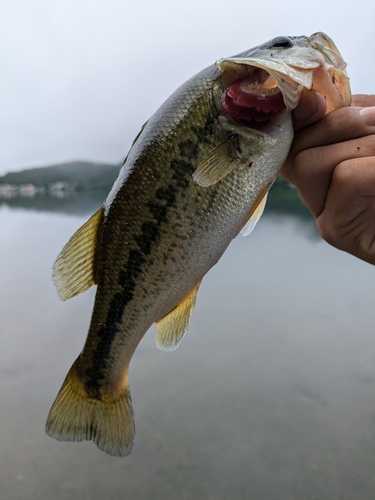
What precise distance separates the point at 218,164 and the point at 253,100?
0.30 meters

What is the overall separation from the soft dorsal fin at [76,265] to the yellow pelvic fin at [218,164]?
2.22 ft

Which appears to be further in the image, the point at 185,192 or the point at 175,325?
the point at 175,325

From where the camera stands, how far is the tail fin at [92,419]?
2.04m

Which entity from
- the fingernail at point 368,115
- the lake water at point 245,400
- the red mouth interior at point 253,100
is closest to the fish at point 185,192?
the red mouth interior at point 253,100

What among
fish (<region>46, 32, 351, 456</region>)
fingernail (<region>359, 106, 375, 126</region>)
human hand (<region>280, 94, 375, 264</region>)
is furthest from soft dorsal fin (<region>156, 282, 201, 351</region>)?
fingernail (<region>359, 106, 375, 126</region>)

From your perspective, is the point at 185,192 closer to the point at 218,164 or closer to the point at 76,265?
the point at 218,164

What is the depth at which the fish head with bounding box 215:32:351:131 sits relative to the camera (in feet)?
5.03

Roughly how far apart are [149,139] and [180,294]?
0.74 m

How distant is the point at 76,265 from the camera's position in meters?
1.98

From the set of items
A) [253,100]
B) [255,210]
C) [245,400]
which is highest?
[253,100]

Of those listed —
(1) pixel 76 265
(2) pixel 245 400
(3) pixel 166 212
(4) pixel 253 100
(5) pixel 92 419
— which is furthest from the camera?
(2) pixel 245 400

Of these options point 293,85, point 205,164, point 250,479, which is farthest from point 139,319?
point 250,479

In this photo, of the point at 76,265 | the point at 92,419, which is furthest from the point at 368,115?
the point at 92,419

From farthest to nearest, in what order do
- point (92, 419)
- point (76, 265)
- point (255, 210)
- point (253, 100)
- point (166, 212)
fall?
point (92, 419), point (76, 265), point (255, 210), point (166, 212), point (253, 100)
